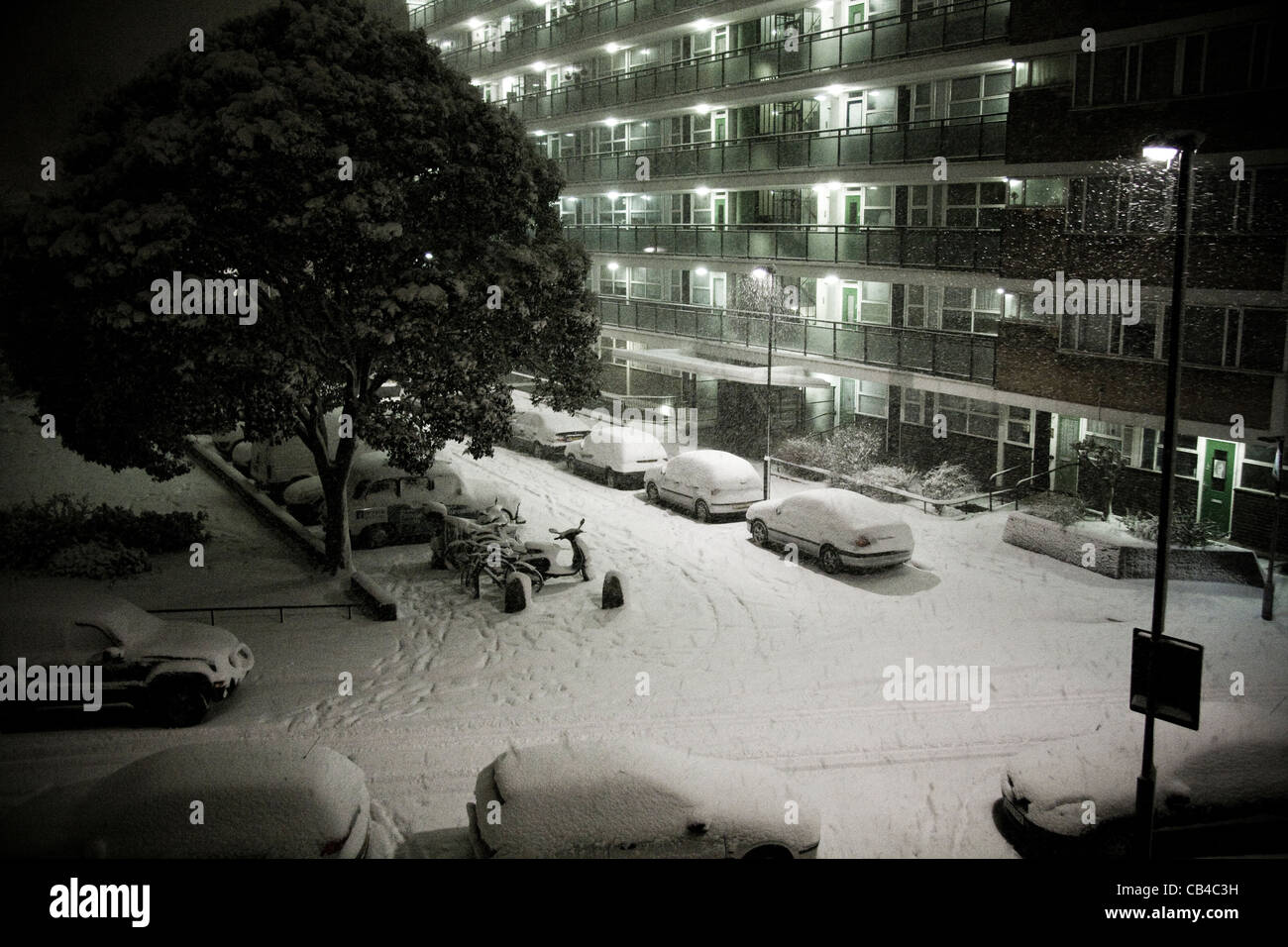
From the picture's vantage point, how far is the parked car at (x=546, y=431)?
29656 millimetres

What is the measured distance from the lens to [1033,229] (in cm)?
2200

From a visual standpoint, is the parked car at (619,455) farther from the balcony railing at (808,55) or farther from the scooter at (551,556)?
the balcony railing at (808,55)

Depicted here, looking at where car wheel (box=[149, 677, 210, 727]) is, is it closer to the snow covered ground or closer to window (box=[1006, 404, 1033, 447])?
the snow covered ground

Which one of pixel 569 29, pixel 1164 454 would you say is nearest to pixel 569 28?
pixel 569 29

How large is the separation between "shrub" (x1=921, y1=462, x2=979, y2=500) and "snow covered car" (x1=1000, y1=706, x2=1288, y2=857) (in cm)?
1287

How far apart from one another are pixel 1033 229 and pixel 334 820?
18.1 metres

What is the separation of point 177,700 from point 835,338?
18.3 meters

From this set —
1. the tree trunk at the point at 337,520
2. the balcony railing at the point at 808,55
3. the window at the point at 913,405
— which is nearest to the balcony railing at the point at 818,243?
the window at the point at 913,405

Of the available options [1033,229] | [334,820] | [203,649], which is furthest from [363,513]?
[1033,229]

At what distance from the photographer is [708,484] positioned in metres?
23.0

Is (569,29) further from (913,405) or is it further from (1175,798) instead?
(1175,798)

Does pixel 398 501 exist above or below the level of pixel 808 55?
below

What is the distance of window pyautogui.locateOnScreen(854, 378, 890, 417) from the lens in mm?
28828

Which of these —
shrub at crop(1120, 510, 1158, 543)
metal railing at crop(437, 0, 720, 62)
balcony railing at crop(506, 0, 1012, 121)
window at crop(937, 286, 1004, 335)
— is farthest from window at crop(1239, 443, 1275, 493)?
metal railing at crop(437, 0, 720, 62)
